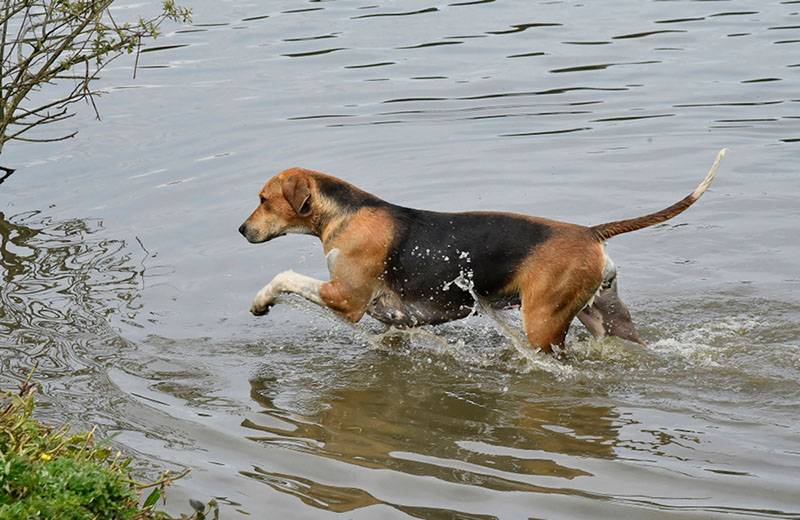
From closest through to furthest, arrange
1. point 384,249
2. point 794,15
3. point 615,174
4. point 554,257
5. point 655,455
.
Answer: point 655,455
point 554,257
point 384,249
point 615,174
point 794,15

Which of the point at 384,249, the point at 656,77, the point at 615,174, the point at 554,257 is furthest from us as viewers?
the point at 656,77

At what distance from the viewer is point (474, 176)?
41.0 feet

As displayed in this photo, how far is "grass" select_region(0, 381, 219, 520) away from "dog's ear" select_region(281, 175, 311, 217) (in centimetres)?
330

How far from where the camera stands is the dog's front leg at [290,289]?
8.58 meters

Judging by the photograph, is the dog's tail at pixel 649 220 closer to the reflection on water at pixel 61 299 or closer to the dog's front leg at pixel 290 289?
the dog's front leg at pixel 290 289

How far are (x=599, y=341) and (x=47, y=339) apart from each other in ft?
13.1

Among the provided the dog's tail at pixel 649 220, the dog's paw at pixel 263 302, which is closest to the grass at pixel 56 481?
the dog's paw at pixel 263 302

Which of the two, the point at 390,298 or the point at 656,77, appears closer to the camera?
the point at 390,298

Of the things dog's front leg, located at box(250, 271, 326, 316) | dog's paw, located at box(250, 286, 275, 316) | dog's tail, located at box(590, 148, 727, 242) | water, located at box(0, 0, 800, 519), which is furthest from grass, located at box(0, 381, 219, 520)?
dog's tail, located at box(590, 148, 727, 242)

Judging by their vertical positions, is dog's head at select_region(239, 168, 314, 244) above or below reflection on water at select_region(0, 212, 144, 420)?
above

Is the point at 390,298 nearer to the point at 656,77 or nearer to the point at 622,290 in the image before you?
the point at 622,290

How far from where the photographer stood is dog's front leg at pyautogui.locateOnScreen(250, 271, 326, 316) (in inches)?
338

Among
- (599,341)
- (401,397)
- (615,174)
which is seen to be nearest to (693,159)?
(615,174)

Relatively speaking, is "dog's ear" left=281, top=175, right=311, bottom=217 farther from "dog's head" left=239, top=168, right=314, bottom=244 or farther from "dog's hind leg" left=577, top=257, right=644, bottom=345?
"dog's hind leg" left=577, top=257, right=644, bottom=345
